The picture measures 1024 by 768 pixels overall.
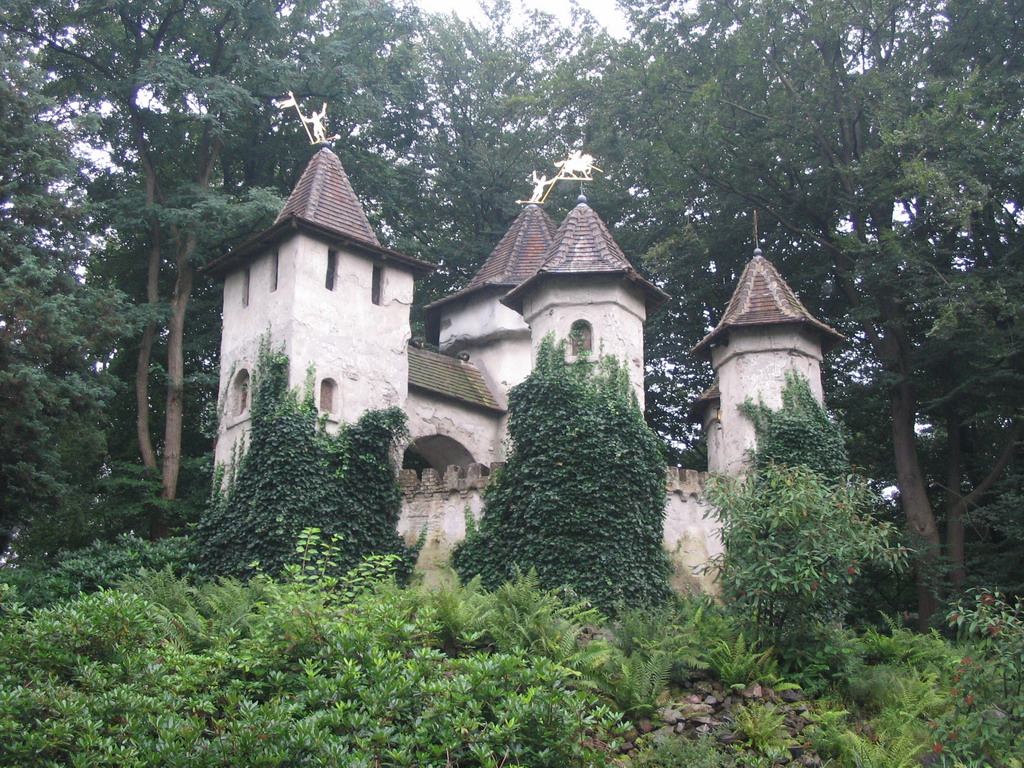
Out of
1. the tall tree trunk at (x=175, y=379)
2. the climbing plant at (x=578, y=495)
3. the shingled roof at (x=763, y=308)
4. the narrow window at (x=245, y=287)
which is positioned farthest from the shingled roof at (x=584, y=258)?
the tall tree trunk at (x=175, y=379)

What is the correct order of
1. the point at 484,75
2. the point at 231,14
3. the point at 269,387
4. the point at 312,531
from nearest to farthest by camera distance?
the point at 312,531 → the point at 269,387 → the point at 231,14 → the point at 484,75

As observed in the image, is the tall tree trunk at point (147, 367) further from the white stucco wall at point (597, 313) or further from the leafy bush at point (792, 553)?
the leafy bush at point (792, 553)

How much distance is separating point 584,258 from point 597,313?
132 cm

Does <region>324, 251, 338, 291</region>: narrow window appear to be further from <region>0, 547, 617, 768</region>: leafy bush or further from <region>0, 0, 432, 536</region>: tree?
<region>0, 547, 617, 768</region>: leafy bush

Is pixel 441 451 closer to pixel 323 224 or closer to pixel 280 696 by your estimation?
pixel 323 224

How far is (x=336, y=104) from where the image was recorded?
32875 millimetres

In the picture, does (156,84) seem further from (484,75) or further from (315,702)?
(315,702)

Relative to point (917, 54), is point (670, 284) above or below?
below

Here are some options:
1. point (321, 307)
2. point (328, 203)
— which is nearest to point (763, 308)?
point (321, 307)

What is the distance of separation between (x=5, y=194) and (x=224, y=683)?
38.0 ft

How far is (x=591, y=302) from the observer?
25203 mm

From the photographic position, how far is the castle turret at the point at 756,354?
24859mm

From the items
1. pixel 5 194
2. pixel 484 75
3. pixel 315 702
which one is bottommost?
pixel 315 702

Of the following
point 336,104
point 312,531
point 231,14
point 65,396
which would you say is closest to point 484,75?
point 336,104
